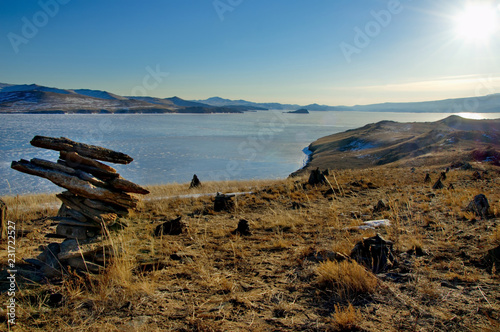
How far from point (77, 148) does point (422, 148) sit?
45.1 metres

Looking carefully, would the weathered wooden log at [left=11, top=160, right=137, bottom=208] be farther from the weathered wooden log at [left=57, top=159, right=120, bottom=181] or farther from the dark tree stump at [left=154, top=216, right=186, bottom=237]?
the dark tree stump at [left=154, top=216, right=186, bottom=237]

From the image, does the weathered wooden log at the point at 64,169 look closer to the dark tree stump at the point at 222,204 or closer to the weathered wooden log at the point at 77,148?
the weathered wooden log at the point at 77,148

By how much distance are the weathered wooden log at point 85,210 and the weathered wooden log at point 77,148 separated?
0.91 metres

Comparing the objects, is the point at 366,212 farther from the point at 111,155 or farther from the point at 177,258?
the point at 111,155

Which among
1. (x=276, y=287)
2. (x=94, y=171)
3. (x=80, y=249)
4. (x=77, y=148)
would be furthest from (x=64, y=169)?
(x=276, y=287)

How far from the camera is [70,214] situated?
201 inches

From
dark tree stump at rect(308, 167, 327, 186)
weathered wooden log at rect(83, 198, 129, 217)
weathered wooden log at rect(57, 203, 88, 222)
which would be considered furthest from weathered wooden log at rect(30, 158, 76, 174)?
dark tree stump at rect(308, 167, 327, 186)

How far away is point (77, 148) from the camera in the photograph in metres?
5.56

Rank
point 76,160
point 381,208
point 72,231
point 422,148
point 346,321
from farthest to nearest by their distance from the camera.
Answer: point 422,148, point 381,208, point 76,160, point 72,231, point 346,321

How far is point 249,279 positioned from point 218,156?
42.8m

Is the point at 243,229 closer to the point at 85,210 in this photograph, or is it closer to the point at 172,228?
the point at 172,228

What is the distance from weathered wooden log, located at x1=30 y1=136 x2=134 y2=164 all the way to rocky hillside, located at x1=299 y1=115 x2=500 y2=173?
94.6 feet

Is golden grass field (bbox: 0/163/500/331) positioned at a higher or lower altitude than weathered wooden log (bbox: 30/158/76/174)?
lower

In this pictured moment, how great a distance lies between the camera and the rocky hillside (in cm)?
2869
